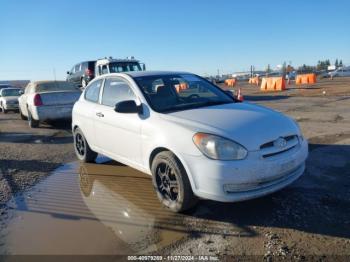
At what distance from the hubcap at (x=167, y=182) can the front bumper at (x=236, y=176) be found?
0.36m

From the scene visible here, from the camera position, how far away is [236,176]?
12.5ft

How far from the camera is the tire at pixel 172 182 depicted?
4.12m

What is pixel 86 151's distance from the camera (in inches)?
264

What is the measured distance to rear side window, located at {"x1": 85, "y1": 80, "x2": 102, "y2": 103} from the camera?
6262 millimetres

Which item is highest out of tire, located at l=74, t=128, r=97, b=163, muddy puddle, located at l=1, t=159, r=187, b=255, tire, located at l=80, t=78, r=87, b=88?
tire, located at l=80, t=78, r=87, b=88

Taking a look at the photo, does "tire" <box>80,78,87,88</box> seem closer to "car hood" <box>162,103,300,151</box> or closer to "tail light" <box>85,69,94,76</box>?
"tail light" <box>85,69,94,76</box>

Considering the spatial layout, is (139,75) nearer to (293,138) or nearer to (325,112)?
(293,138)

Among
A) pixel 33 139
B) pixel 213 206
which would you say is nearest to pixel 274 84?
pixel 33 139

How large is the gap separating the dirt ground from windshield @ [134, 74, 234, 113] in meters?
1.29

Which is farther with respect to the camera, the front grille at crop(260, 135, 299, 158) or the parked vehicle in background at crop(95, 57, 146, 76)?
the parked vehicle in background at crop(95, 57, 146, 76)

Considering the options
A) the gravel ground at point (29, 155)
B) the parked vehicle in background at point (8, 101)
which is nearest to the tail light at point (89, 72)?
the parked vehicle in background at point (8, 101)

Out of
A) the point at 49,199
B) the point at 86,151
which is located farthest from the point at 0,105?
the point at 49,199

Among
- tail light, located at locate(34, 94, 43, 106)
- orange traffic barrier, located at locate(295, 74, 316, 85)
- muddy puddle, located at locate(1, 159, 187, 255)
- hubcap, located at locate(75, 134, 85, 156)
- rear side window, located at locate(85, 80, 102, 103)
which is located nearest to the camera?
muddy puddle, located at locate(1, 159, 187, 255)

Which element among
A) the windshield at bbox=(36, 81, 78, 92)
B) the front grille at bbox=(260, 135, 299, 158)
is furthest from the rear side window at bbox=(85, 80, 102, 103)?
the windshield at bbox=(36, 81, 78, 92)
